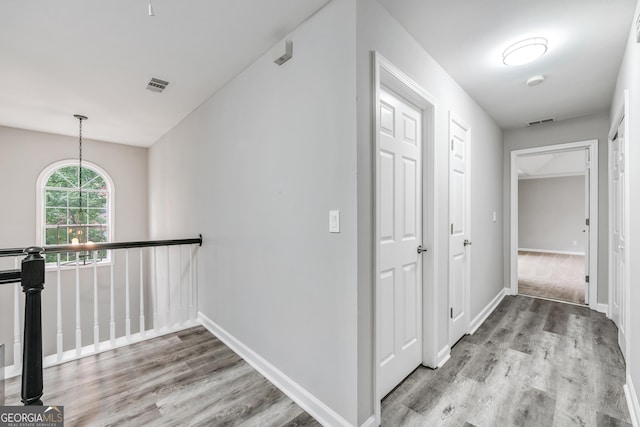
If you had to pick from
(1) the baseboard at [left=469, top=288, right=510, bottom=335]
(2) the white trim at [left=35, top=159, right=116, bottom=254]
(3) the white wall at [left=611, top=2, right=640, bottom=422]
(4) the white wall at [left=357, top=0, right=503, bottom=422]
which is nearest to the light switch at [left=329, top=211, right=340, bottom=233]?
(4) the white wall at [left=357, top=0, right=503, bottom=422]

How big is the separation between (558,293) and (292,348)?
4.40 metres

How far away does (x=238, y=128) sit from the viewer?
8.11ft

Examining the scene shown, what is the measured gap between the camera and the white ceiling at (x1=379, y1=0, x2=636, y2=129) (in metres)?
1.67

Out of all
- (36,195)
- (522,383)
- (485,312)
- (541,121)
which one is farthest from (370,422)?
(36,195)

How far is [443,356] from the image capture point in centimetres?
227

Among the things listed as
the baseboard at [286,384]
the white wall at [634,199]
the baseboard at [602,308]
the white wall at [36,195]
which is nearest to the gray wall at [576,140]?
the baseboard at [602,308]

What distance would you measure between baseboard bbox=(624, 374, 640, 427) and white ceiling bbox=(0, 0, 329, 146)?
9.64ft

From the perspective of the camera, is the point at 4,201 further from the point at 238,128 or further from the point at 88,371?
the point at 238,128

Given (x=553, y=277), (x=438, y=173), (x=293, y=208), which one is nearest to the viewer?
(x=293, y=208)

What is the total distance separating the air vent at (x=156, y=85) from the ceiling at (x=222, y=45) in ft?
0.23

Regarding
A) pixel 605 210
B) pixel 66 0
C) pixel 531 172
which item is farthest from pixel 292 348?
pixel 531 172

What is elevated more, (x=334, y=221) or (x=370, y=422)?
(x=334, y=221)

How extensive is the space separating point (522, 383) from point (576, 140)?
3.31m

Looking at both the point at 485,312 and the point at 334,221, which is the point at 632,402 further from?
the point at 334,221
